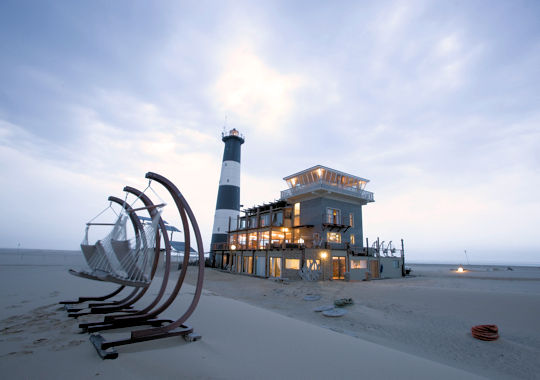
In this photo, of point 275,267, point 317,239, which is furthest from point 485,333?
point 275,267

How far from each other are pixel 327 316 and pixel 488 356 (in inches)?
197

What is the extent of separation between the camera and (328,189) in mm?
25672

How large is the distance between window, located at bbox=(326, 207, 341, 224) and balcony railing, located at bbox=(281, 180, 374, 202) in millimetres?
2085

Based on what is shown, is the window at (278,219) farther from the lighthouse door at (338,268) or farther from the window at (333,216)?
the lighthouse door at (338,268)

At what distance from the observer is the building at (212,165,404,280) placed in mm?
23172

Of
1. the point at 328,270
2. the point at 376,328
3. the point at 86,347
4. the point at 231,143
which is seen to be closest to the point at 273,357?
the point at 86,347

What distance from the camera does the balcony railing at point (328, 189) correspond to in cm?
2565

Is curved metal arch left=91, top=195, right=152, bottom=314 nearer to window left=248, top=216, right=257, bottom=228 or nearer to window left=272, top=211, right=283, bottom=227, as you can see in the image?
window left=272, top=211, right=283, bottom=227

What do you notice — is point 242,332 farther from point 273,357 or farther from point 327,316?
point 327,316

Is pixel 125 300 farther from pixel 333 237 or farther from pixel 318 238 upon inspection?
pixel 333 237

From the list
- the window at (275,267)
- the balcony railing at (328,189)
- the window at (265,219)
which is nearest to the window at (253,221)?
the window at (265,219)

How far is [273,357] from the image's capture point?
4492mm

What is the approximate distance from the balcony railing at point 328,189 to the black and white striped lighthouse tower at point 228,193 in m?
9.22

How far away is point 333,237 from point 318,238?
259 cm
